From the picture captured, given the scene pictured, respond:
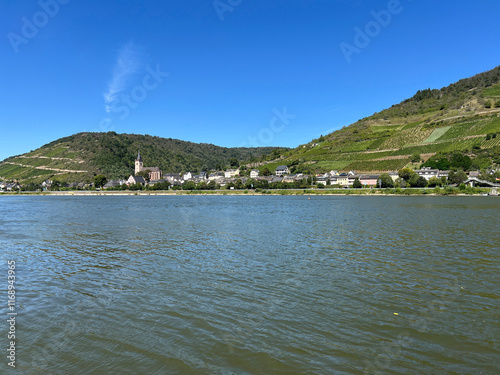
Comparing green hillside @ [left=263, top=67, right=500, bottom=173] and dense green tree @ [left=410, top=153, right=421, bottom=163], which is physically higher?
green hillside @ [left=263, top=67, right=500, bottom=173]

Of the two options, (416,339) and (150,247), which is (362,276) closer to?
(416,339)

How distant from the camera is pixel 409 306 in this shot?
8523mm

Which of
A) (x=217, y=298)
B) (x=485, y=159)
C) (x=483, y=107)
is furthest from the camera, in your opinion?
(x=483, y=107)

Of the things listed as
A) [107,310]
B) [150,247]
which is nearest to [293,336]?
[107,310]

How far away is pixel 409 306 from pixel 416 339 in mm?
1951

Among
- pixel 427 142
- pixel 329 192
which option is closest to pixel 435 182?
pixel 329 192

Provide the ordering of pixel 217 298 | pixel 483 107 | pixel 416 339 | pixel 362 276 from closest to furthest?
1. pixel 416 339
2. pixel 217 298
3. pixel 362 276
4. pixel 483 107

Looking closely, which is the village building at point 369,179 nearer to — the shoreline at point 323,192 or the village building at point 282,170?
the shoreline at point 323,192

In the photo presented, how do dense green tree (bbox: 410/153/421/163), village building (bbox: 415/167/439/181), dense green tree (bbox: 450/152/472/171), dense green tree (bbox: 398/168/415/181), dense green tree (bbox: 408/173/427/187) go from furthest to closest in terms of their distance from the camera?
dense green tree (bbox: 410/153/421/163)
village building (bbox: 415/167/439/181)
dense green tree (bbox: 398/168/415/181)
dense green tree (bbox: 450/152/472/171)
dense green tree (bbox: 408/173/427/187)

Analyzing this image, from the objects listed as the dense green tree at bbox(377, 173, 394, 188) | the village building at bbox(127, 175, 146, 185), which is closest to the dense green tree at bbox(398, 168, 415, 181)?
the dense green tree at bbox(377, 173, 394, 188)

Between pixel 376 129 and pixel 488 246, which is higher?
pixel 376 129

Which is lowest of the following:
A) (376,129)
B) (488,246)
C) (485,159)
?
(488,246)

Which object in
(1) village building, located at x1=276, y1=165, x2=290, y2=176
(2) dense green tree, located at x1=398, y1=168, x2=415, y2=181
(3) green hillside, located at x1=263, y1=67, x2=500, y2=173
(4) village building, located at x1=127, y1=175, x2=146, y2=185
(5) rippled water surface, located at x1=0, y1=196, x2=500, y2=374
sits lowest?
(5) rippled water surface, located at x1=0, y1=196, x2=500, y2=374

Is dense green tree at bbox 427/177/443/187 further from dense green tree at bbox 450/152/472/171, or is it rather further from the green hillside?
the green hillside
